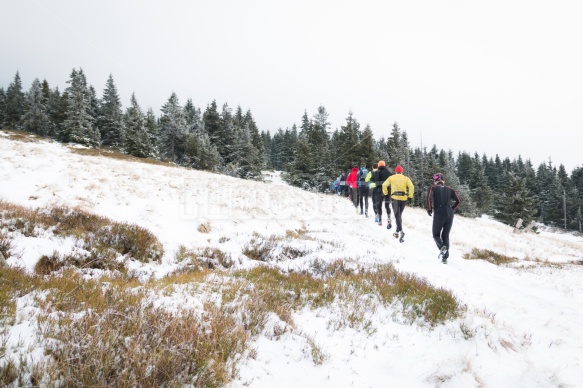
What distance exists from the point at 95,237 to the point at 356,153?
36891 millimetres

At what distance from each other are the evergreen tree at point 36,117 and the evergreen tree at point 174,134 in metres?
24.5

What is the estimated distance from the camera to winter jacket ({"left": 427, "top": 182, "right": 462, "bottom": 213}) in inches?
331

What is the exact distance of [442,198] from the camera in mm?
8422

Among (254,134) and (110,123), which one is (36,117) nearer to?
(110,123)

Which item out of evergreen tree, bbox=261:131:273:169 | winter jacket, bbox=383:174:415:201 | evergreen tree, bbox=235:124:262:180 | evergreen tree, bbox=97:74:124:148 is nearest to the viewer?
winter jacket, bbox=383:174:415:201

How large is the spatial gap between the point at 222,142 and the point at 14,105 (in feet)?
154

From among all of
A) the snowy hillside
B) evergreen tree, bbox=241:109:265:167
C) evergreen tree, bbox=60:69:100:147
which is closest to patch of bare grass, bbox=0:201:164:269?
the snowy hillside

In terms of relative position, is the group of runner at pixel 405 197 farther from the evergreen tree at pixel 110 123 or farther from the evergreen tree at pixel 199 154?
the evergreen tree at pixel 110 123

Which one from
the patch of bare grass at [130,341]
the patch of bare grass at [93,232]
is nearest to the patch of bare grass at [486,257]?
the patch of bare grass at [93,232]

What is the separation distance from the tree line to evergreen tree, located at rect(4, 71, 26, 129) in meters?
0.20

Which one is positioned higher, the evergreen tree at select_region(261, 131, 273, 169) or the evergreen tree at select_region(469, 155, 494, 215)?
the evergreen tree at select_region(261, 131, 273, 169)

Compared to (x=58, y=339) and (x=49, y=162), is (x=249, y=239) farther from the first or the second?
(x=49, y=162)

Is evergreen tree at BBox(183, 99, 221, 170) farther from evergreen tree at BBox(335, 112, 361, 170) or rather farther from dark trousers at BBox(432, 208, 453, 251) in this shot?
dark trousers at BBox(432, 208, 453, 251)

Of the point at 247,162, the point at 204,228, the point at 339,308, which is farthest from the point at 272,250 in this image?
the point at 247,162
